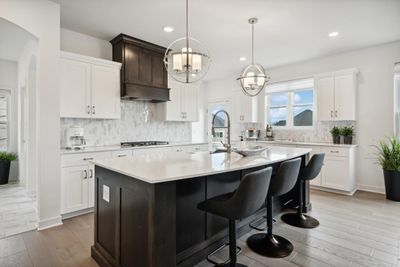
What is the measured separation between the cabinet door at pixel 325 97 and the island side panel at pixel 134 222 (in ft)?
14.0

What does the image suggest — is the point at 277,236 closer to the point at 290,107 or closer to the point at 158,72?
the point at 158,72

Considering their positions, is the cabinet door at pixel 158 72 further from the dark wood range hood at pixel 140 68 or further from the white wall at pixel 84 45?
the white wall at pixel 84 45

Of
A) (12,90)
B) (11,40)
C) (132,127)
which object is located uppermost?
(11,40)

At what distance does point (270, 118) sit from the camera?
6074mm

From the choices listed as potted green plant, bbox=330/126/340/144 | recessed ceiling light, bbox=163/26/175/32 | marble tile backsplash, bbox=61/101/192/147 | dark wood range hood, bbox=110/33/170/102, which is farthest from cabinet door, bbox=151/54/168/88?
potted green plant, bbox=330/126/340/144

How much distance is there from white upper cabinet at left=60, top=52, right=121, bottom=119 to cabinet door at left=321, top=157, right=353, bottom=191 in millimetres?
4096

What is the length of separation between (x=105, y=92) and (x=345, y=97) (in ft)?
14.8

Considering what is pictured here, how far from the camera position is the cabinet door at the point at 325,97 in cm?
462

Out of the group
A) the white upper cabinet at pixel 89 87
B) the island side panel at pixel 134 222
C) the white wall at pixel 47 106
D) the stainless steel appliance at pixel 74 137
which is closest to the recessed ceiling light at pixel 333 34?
the white upper cabinet at pixel 89 87

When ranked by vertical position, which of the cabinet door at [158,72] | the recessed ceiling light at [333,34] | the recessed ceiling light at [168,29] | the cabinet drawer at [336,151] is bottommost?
the cabinet drawer at [336,151]

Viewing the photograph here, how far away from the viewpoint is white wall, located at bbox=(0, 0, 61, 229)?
2830 mm

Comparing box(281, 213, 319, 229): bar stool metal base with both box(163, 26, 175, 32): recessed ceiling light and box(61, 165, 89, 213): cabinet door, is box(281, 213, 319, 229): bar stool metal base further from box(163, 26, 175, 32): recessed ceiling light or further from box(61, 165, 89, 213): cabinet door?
box(163, 26, 175, 32): recessed ceiling light

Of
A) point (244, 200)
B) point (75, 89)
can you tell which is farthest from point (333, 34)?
point (75, 89)

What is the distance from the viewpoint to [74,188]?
3164 mm
